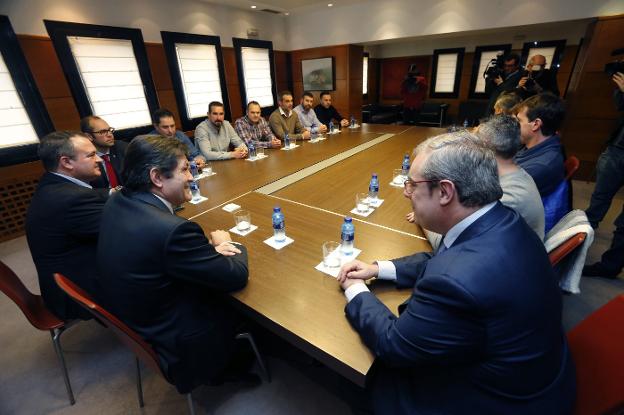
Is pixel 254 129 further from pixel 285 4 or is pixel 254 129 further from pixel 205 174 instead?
pixel 285 4

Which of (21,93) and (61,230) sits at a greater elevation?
(21,93)

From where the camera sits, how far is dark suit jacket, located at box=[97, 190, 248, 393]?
39.2 inches

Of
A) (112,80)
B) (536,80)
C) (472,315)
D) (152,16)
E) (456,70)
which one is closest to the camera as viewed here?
(472,315)

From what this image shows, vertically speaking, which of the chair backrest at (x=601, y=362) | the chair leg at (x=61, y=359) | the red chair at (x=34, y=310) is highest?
the chair backrest at (x=601, y=362)

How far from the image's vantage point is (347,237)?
130cm

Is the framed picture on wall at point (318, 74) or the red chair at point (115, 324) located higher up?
the framed picture on wall at point (318, 74)

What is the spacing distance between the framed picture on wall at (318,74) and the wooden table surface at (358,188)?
3548 millimetres

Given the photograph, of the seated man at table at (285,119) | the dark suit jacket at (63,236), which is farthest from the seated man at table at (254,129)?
the dark suit jacket at (63,236)

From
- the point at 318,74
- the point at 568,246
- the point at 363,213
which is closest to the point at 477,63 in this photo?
the point at 318,74

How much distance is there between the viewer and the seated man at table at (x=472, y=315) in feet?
2.21

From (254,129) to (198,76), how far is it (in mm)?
1991

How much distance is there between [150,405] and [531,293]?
72.1 inches

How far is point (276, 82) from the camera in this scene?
6.30 metres

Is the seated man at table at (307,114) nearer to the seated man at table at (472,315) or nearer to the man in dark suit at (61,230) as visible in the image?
the man in dark suit at (61,230)
